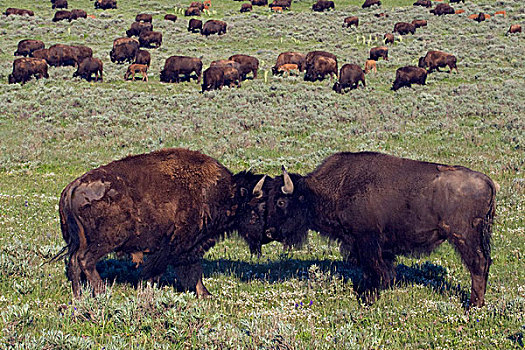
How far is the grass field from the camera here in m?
4.86

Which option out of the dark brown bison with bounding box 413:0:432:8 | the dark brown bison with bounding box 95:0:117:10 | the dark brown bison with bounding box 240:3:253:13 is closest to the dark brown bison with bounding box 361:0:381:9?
the dark brown bison with bounding box 413:0:432:8

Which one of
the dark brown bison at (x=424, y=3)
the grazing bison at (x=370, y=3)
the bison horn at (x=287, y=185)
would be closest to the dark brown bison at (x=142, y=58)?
the bison horn at (x=287, y=185)

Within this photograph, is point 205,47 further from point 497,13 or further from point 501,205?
point 501,205

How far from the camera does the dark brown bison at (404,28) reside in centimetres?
4369

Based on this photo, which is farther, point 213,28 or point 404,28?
point 213,28

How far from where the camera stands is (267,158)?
15234 mm

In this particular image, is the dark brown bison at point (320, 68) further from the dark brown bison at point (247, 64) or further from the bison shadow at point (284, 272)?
the bison shadow at point (284, 272)

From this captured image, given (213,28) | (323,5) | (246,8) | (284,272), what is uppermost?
(323,5)

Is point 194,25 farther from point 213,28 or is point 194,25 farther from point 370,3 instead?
point 370,3

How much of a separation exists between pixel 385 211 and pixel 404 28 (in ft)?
134

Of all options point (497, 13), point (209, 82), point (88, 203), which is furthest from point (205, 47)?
point (88, 203)

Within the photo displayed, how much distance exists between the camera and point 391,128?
1903 centimetres

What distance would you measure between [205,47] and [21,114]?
2228 cm

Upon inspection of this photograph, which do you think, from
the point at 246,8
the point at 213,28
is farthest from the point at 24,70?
the point at 246,8
